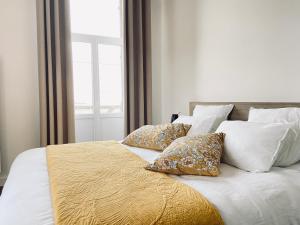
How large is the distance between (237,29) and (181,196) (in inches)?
75.9

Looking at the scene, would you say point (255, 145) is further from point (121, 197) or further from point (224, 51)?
point (224, 51)

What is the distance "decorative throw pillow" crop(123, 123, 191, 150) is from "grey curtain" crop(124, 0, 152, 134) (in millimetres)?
1431

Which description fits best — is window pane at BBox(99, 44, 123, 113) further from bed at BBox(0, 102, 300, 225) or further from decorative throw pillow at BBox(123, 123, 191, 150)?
bed at BBox(0, 102, 300, 225)

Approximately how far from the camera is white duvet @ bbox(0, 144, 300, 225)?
2.88ft

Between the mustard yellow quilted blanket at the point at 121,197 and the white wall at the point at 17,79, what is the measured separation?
1923 millimetres

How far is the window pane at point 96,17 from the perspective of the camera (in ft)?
10.9

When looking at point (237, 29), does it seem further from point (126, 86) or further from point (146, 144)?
point (126, 86)

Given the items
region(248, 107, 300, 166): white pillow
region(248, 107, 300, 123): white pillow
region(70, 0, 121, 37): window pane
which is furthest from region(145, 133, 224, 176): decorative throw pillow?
region(70, 0, 121, 37): window pane

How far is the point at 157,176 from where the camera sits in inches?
47.3

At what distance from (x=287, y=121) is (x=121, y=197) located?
4.00 feet

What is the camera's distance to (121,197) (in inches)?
36.9

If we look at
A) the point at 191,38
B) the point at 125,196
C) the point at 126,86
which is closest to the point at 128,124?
the point at 126,86

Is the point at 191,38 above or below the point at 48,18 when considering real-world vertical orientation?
below

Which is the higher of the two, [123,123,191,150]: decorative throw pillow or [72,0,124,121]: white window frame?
[72,0,124,121]: white window frame
